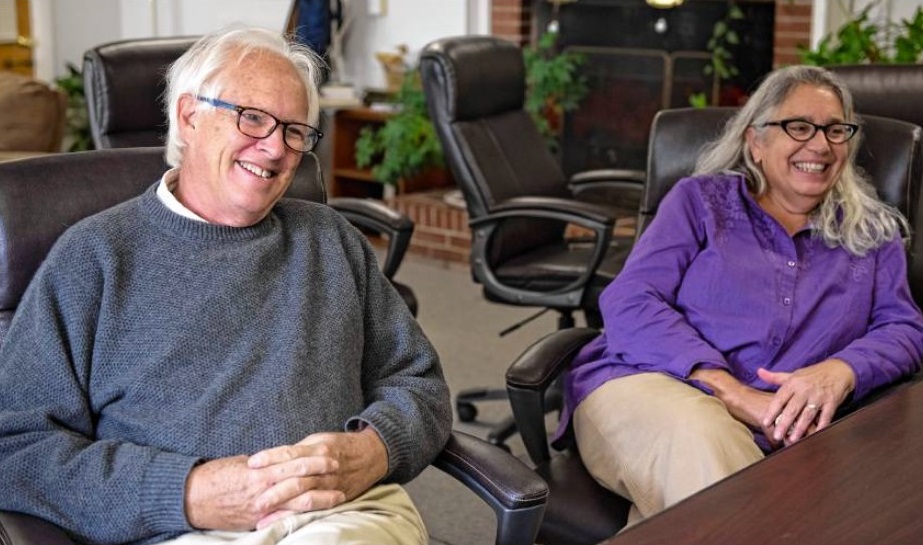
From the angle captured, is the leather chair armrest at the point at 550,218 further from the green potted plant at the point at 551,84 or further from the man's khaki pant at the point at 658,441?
the green potted plant at the point at 551,84

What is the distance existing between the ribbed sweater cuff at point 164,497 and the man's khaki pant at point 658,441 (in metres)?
0.71

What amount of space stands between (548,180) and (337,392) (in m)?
2.00

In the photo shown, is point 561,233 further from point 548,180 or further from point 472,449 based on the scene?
point 472,449

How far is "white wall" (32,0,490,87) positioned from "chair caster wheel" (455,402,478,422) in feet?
8.83

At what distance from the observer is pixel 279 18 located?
20.7 ft

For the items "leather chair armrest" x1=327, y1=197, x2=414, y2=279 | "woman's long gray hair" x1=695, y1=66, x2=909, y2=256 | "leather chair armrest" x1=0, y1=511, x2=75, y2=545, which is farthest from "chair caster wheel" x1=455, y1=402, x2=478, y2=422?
"leather chair armrest" x1=0, y1=511, x2=75, y2=545

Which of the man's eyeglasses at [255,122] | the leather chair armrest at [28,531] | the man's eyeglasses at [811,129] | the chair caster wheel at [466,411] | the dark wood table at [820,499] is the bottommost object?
the chair caster wheel at [466,411]

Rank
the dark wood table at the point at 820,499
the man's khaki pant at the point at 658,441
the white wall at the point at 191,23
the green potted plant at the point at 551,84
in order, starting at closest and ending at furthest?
the dark wood table at the point at 820,499
the man's khaki pant at the point at 658,441
the green potted plant at the point at 551,84
the white wall at the point at 191,23

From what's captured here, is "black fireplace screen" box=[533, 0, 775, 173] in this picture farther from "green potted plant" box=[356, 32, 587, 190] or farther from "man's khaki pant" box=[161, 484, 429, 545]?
"man's khaki pant" box=[161, 484, 429, 545]

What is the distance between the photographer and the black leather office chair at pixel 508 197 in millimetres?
3393

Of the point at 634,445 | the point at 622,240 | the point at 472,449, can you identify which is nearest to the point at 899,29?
the point at 622,240

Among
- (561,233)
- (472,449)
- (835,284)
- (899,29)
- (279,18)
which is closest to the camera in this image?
(472,449)

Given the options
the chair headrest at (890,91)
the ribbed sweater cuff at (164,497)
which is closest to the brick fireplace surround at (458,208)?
the chair headrest at (890,91)

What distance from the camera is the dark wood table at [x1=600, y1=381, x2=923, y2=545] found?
4.77ft
